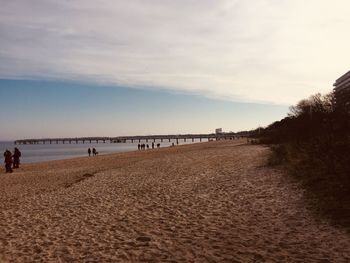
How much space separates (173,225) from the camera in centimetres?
884

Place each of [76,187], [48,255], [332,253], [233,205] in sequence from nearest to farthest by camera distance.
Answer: [332,253] < [48,255] < [233,205] < [76,187]

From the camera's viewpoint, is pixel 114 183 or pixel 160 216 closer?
pixel 160 216

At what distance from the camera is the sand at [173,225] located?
671 cm

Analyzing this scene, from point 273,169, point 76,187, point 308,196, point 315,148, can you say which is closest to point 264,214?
point 308,196

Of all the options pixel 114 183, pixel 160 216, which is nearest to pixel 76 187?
pixel 114 183

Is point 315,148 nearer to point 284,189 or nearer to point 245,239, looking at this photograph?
point 284,189

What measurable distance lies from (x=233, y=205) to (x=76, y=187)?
7.99 meters

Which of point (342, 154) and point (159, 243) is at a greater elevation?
point (342, 154)

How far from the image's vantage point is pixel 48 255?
6.96 meters

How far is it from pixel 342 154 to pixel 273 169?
17.1ft

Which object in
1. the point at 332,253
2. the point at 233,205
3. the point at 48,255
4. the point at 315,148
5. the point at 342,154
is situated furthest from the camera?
the point at 315,148

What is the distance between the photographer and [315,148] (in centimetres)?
1523

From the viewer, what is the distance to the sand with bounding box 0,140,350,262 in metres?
6.71

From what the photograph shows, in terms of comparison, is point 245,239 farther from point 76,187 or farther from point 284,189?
point 76,187
